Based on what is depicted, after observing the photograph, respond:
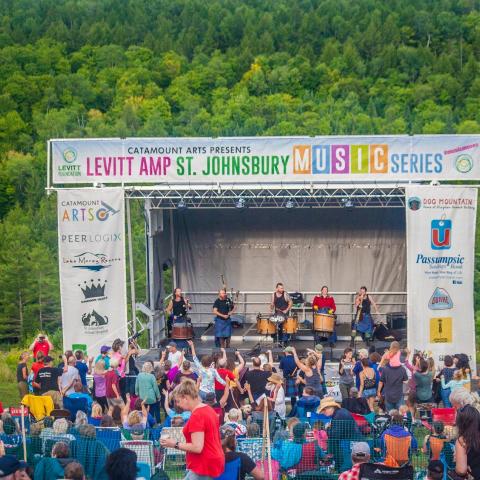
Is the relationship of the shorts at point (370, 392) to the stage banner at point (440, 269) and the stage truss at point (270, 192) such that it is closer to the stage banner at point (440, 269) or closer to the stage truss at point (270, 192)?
the stage banner at point (440, 269)

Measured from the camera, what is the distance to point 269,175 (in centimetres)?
1605

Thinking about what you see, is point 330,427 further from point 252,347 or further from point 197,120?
point 197,120

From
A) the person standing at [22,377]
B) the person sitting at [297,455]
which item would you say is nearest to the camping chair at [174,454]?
the person sitting at [297,455]

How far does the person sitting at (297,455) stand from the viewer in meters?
9.02

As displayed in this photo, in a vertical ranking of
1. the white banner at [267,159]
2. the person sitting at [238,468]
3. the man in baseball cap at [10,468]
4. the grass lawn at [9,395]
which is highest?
the white banner at [267,159]

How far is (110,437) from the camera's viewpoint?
955 centimetres

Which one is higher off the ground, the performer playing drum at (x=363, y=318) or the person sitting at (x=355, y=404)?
the performer playing drum at (x=363, y=318)

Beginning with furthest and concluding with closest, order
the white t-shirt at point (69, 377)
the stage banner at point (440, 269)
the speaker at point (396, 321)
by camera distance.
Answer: the speaker at point (396, 321)
the stage banner at point (440, 269)
the white t-shirt at point (69, 377)

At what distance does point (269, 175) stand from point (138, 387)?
5.15m

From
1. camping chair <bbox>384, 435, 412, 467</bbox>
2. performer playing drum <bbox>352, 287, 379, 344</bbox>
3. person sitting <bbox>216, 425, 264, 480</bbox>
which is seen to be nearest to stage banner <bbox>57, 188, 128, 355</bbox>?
performer playing drum <bbox>352, 287, 379, 344</bbox>

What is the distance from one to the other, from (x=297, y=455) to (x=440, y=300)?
730 centimetres

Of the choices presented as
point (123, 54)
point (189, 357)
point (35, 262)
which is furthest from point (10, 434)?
point (123, 54)

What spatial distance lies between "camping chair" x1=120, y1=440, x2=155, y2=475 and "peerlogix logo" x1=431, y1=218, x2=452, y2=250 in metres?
7.63

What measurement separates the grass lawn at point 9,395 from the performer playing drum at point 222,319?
3.34 metres
